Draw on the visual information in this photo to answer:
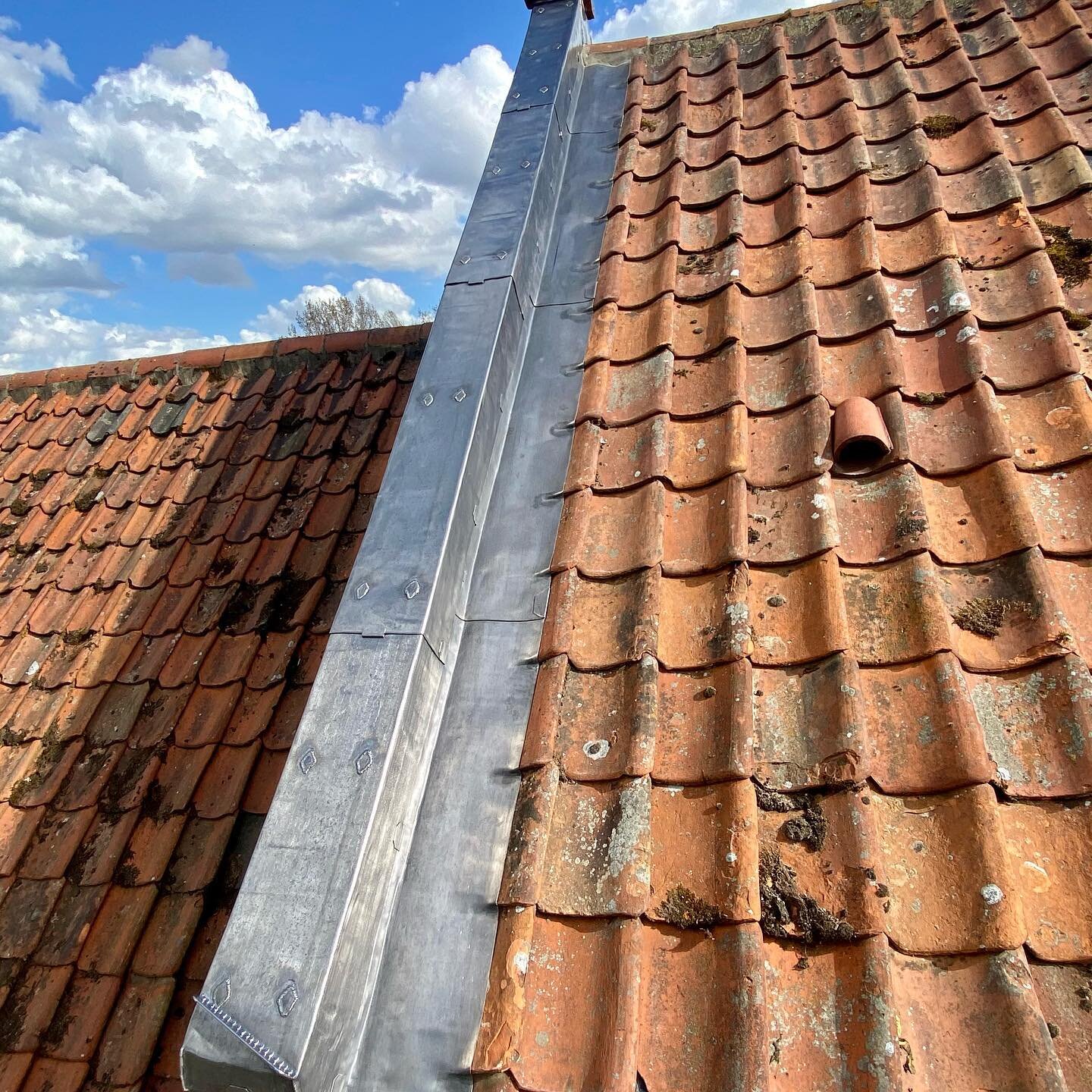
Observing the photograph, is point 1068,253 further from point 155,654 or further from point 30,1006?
point 30,1006

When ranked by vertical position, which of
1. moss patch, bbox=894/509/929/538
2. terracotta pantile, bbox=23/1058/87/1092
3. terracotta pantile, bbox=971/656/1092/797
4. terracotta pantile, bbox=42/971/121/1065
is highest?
moss patch, bbox=894/509/929/538

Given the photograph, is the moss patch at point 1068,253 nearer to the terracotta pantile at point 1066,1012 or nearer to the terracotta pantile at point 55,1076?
the terracotta pantile at point 1066,1012

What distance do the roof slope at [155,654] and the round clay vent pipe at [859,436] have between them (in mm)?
2058

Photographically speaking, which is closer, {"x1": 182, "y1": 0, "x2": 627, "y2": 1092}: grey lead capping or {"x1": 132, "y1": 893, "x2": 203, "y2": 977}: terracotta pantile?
{"x1": 182, "y1": 0, "x2": 627, "y2": 1092}: grey lead capping

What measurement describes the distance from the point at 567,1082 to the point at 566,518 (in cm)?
128

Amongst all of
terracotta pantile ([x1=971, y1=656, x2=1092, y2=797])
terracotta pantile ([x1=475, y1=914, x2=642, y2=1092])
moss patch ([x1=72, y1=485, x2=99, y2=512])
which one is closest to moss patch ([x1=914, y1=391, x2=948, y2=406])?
terracotta pantile ([x1=971, y1=656, x2=1092, y2=797])

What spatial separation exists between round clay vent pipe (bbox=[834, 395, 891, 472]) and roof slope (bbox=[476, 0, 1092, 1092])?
0.04 meters

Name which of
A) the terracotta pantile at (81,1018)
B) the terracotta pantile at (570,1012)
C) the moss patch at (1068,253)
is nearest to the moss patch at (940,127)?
the moss patch at (1068,253)

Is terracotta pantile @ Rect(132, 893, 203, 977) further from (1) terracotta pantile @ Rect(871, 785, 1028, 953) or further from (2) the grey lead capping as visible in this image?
(1) terracotta pantile @ Rect(871, 785, 1028, 953)

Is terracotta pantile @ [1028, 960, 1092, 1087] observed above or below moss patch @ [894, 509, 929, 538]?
below

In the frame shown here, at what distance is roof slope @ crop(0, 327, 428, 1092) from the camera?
211 cm

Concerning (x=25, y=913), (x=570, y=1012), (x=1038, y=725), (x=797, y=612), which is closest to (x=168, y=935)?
(x=25, y=913)

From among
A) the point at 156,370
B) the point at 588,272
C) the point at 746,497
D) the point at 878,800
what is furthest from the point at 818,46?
the point at 156,370

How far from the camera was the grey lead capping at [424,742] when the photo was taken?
1.18 metres
